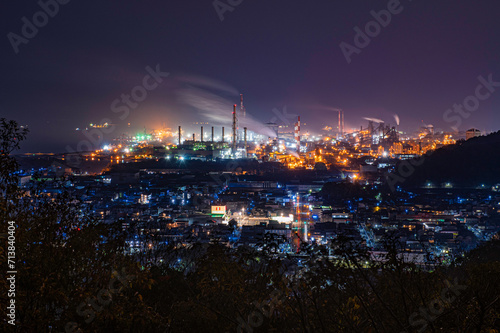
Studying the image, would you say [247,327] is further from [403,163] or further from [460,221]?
[403,163]

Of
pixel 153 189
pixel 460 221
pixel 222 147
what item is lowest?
pixel 460 221

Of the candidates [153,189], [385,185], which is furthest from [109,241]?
[385,185]

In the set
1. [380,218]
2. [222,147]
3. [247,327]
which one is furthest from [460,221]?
[222,147]

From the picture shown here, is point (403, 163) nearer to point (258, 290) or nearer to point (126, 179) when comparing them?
point (126, 179)

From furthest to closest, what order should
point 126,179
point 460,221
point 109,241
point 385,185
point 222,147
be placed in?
point 222,147 → point 126,179 → point 385,185 → point 460,221 → point 109,241

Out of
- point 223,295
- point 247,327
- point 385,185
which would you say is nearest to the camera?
point 247,327

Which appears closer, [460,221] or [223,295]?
[223,295]

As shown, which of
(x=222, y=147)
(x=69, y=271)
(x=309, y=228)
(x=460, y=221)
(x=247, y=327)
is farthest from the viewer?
(x=222, y=147)

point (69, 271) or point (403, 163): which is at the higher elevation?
point (403, 163)

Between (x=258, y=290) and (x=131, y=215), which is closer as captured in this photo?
(x=258, y=290)
